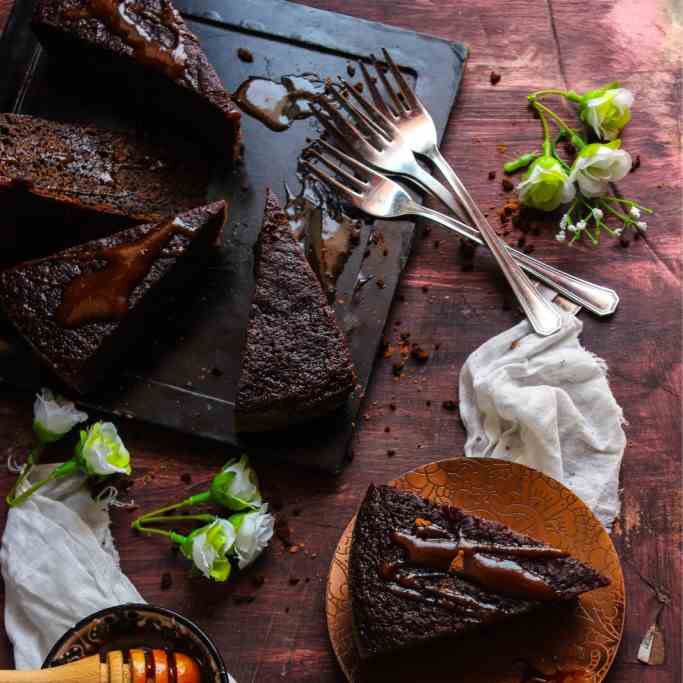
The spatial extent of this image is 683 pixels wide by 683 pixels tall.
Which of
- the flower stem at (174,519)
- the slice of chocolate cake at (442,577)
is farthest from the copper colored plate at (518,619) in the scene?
the flower stem at (174,519)

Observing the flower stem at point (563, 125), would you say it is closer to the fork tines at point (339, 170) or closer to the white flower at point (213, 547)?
the fork tines at point (339, 170)

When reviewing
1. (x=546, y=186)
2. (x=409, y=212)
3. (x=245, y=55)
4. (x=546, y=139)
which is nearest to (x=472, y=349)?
(x=409, y=212)

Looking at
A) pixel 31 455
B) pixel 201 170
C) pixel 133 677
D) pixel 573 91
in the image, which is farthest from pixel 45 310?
pixel 573 91

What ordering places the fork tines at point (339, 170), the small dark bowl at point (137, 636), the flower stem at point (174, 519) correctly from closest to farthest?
the small dark bowl at point (137, 636), the flower stem at point (174, 519), the fork tines at point (339, 170)

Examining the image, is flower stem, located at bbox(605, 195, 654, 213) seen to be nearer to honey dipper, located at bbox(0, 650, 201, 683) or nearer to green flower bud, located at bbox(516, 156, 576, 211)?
green flower bud, located at bbox(516, 156, 576, 211)

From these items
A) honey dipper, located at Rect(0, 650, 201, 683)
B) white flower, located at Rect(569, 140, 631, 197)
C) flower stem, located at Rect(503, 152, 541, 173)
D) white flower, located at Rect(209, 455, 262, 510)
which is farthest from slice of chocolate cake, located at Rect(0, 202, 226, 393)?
white flower, located at Rect(569, 140, 631, 197)

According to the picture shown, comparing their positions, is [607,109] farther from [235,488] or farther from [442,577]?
[235,488]
